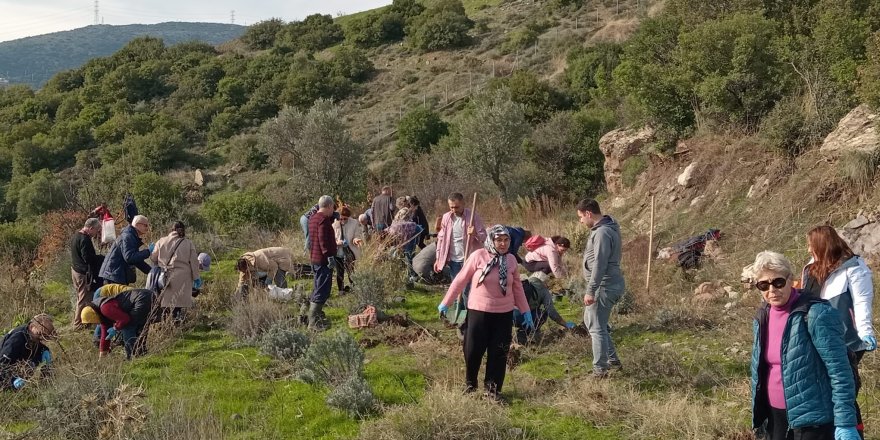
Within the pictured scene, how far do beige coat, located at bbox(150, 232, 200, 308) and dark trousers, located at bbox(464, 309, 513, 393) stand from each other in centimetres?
405

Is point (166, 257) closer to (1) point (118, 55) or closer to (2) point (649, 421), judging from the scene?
(2) point (649, 421)

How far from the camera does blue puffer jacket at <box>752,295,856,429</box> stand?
3.11 m

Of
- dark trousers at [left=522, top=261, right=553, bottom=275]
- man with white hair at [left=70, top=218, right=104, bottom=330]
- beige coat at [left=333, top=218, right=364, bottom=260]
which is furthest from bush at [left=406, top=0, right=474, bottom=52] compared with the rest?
dark trousers at [left=522, top=261, right=553, bottom=275]

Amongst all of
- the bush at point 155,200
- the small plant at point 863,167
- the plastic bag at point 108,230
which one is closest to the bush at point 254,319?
the plastic bag at point 108,230

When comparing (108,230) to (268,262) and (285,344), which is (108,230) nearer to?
(268,262)

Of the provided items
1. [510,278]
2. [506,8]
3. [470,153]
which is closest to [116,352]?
[510,278]

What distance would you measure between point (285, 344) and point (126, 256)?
7.63 feet

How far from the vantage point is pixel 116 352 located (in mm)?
7223

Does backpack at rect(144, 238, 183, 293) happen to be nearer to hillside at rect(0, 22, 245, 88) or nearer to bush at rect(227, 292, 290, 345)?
bush at rect(227, 292, 290, 345)

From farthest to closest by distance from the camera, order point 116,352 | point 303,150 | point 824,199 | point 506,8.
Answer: point 506,8 < point 303,150 < point 824,199 < point 116,352

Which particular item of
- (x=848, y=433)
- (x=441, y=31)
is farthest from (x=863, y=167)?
(x=441, y=31)

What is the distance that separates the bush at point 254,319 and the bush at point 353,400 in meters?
2.32

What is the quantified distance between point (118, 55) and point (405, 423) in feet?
191

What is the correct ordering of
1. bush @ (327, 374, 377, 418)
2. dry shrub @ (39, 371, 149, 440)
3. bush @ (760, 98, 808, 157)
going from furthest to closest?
bush @ (760, 98, 808, 157) → bush @ (327, 374, 377, 418) → dry shrub @ (39, 371, 149, 440)
